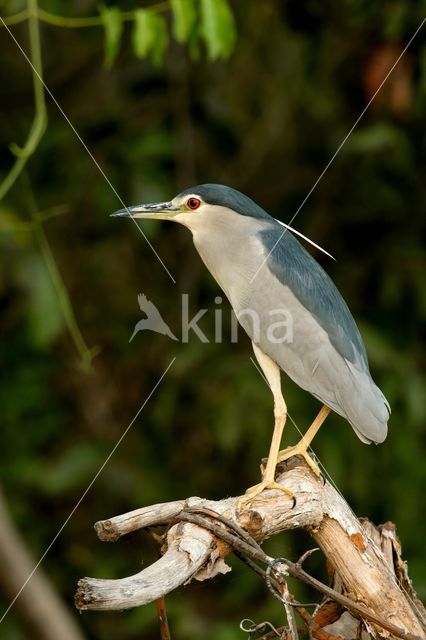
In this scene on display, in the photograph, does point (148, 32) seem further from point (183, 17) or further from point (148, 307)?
point (148, 307)

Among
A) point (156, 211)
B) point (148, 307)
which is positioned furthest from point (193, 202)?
point (148, 307)

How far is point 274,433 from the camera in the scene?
2.17 meters

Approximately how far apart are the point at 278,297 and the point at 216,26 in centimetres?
87

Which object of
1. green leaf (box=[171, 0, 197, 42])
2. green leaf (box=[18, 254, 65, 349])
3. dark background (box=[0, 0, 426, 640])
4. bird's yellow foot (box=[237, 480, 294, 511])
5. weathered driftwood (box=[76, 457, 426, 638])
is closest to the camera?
weathered driftwood (box=[76, 457, 426, 638])

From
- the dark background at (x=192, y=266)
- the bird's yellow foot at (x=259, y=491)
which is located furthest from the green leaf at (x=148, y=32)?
the bird's yellow foot at (x=259, y=491)

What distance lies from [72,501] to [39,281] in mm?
1104

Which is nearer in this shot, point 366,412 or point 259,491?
point 259,491

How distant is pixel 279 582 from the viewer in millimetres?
1673

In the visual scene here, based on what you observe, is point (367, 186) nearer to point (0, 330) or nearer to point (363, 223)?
point (363, 223)

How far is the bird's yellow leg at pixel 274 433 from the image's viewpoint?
1971 millimetres

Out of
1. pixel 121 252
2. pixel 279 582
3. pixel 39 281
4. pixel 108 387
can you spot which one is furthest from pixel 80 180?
pixel 279 582

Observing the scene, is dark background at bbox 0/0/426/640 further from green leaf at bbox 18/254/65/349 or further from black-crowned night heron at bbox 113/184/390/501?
black-crowned night heron at bbox 113/184/390/501

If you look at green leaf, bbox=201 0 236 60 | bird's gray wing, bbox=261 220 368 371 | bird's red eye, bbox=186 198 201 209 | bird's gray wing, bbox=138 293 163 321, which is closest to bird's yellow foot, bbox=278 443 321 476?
bird's gray wing, bbox=261 220 368 371

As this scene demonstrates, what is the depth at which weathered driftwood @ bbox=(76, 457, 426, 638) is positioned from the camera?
1681 millimetres
